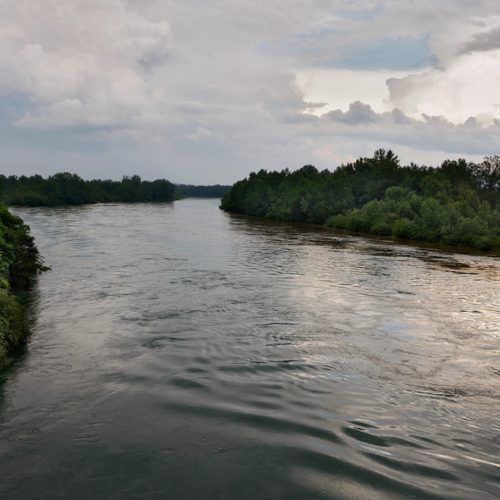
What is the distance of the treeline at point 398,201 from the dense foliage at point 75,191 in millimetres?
51038

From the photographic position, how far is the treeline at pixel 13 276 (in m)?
14.6

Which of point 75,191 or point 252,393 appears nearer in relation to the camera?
point 252,393

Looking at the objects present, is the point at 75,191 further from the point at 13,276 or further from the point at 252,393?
the point at 252,393

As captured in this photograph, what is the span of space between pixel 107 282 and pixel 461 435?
19.7 meters

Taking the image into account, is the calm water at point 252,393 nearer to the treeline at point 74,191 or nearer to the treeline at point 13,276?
the treeline at point 13,276

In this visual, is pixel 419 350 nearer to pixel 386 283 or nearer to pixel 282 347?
pixel 282 347

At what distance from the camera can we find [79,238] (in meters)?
46.1

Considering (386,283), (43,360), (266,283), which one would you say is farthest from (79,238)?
(43,360)

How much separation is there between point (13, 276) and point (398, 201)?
5096cm

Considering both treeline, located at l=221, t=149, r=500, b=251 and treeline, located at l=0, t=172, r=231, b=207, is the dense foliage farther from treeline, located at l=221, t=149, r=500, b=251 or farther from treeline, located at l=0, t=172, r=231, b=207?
treeline, located at l=221, t=149, r=500, b=251

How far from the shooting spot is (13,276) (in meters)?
23.8

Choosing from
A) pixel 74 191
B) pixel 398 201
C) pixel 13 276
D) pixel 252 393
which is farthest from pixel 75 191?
pixel 252 393

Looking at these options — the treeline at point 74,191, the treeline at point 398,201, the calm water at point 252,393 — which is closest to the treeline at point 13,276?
the calm water at point 252,393

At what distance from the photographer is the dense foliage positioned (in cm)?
12206
